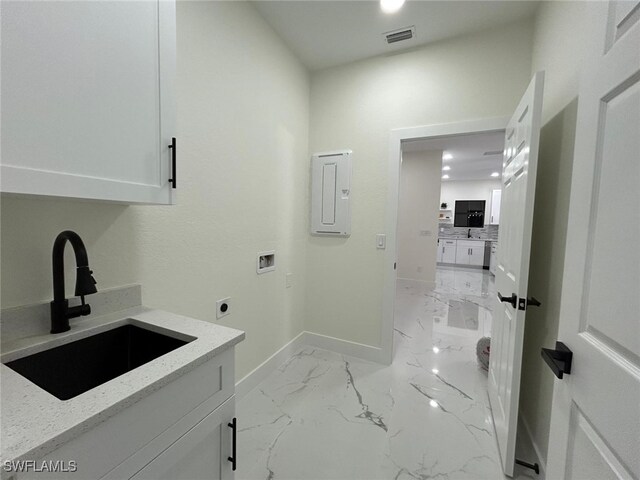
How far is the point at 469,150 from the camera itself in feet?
16.5

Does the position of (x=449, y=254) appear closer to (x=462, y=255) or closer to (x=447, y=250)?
(x=447, y=250)

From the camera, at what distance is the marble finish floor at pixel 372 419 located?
1.41 m

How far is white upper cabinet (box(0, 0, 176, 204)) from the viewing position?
25.4 inches

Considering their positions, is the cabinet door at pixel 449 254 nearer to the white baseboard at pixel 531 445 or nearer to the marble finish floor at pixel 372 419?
the marble finish floor at pixel 372 419

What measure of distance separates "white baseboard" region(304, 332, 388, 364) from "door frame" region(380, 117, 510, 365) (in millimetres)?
56

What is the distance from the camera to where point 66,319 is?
3.04 ft

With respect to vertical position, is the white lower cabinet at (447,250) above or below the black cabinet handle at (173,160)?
below

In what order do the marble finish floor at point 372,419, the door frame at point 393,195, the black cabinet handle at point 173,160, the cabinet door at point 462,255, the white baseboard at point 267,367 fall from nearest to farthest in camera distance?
the black cabinet handle at point 173,160
the marble finish floor at point 372,419
the white baseboard at point 267,367
the door frame at point 393,195
the cabinet door at point 462,255

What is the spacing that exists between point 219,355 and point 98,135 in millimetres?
773

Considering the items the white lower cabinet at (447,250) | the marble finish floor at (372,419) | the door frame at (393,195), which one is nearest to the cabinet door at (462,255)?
the white lower cabinet at (447,250)

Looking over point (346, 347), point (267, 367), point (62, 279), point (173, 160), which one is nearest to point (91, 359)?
point (62, 279)

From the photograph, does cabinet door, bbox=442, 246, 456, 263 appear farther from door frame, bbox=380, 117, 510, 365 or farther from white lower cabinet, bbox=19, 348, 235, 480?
white lower cabinet, bbox=19, 348, 235, 480

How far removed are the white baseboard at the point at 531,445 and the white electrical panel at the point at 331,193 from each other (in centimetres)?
177

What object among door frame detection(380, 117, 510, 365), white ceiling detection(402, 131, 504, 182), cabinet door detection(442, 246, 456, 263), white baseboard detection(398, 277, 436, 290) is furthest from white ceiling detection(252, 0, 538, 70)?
cabinet door detection(442, 246, 456, 263)
